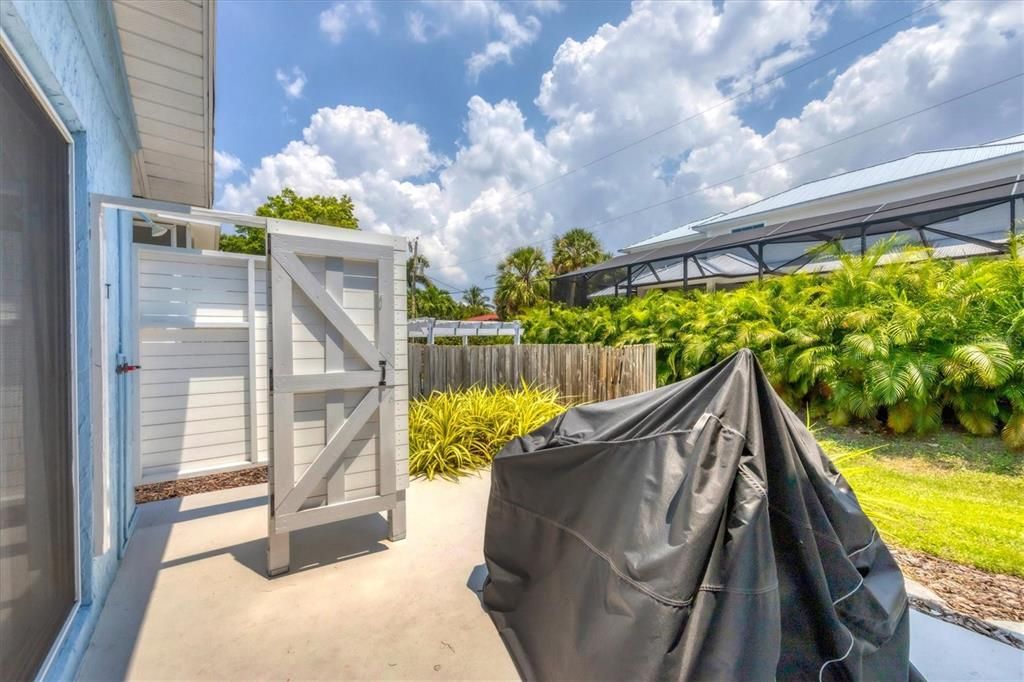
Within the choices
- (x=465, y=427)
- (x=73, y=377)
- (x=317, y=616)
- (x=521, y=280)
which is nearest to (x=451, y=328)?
(x=465, y=427)

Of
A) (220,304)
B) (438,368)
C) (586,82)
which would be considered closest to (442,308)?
(586,82)

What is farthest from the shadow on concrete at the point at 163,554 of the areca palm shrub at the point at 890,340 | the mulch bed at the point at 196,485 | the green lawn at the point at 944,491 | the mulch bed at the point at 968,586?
the areca palm shrub at the point at 890,340

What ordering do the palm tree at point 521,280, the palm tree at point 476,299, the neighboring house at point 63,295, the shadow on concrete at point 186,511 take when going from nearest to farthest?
the neighboring house at point 63,295, the shadow on concrete at point 186,511, the palm tree at point 521,280, the palm tree at point 476,299

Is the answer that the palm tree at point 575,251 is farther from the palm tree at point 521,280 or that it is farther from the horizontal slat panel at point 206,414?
the horizontal slat panel at point 206,414

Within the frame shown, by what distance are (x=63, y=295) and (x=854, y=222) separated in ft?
46.6

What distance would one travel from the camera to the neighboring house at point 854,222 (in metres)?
9.49

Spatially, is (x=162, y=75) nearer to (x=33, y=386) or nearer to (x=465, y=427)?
(x=33, y=386)

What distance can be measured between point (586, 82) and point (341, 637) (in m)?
13.7

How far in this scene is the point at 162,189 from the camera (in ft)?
15.9

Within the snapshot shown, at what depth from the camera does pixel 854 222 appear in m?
10.8

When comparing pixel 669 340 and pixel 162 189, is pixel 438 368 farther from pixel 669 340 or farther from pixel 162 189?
pixel 669 340

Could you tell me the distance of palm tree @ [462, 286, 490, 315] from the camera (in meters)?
33.4

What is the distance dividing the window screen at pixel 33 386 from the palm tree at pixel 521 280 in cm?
2238

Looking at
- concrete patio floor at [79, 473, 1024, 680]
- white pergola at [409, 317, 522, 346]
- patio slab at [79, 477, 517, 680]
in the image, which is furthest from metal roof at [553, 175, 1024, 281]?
patio slab at [79, 477, 517, 680]
